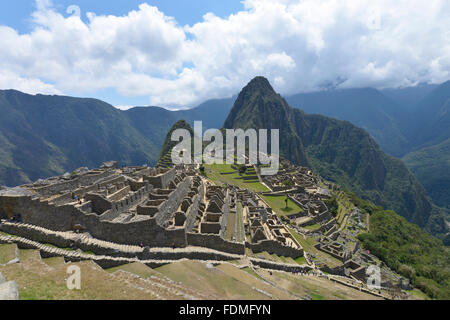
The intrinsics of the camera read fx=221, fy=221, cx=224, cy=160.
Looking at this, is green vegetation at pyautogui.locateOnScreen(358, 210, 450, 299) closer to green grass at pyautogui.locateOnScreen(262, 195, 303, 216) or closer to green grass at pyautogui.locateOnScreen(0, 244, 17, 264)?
green grass at pyautogui.locateOnScreen(262, 195, 303, 216)

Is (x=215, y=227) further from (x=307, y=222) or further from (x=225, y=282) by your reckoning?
(x=307, y=222)

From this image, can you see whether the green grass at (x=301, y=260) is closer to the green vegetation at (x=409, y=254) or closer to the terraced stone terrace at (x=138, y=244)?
the terraced stone terrace at (x=138, y=244)

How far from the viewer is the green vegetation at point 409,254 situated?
3772 centimetres

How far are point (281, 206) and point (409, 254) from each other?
2850 centimetres

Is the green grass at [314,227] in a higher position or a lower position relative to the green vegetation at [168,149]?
lower

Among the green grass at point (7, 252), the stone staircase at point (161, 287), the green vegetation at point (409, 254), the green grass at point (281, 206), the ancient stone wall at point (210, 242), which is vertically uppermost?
the green grass at point (7, 252)

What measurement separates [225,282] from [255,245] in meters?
11.4

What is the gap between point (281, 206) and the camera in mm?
54688

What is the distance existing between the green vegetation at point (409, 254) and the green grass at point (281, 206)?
15.7 m

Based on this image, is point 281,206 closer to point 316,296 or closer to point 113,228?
point 316,296

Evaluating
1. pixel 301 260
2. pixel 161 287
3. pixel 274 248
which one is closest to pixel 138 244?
pixel 161 287

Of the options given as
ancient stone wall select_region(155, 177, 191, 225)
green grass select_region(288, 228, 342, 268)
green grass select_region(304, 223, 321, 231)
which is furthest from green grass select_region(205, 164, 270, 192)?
ancient stone wall select_region(155, 177, 191, 225)

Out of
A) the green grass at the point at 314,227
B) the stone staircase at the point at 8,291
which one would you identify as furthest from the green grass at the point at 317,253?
the stone staircase at the point at 8,291
